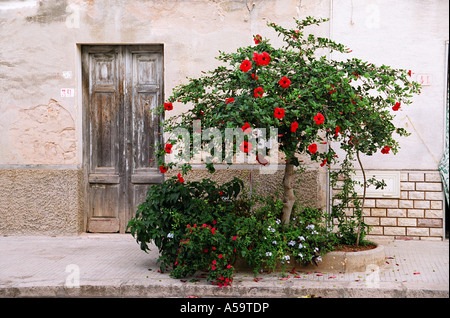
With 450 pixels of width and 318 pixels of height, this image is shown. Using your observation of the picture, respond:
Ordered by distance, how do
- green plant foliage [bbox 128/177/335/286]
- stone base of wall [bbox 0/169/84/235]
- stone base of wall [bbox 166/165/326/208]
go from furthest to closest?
stone base of wall [bbox 0/169/84/235] → stone base of wall [bbox 166/165/326/208] → green plant foliage [bbox 128/177/335/286]

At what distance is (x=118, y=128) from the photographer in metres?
8.77

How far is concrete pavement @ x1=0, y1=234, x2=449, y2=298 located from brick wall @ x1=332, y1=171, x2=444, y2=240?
0.85 metres

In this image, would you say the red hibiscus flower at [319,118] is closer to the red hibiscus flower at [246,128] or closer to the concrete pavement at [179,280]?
the red hibiscus flower at [246,128]

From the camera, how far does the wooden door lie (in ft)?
28.6

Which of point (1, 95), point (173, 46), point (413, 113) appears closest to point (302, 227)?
point (413, 113)

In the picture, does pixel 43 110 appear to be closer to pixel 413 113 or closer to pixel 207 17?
pixel 207 17

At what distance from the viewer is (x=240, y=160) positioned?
8422 millimetres

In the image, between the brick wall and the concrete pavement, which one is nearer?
the concrete pavement

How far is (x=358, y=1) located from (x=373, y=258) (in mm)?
3990

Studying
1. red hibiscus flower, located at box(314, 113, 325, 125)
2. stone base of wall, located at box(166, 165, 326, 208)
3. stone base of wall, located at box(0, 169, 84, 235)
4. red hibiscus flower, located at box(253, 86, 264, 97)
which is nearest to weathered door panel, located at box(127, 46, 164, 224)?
stone base of wall, located at box(166, 165, 326, 208)

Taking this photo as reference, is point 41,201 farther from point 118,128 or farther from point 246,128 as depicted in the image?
point 246,128

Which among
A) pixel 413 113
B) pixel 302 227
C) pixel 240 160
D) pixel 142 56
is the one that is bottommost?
pixel 302 227

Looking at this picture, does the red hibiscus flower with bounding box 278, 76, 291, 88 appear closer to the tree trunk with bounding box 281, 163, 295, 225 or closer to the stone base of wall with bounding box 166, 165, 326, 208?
the tree trunk with bounding box 281, 163, 295, 225
